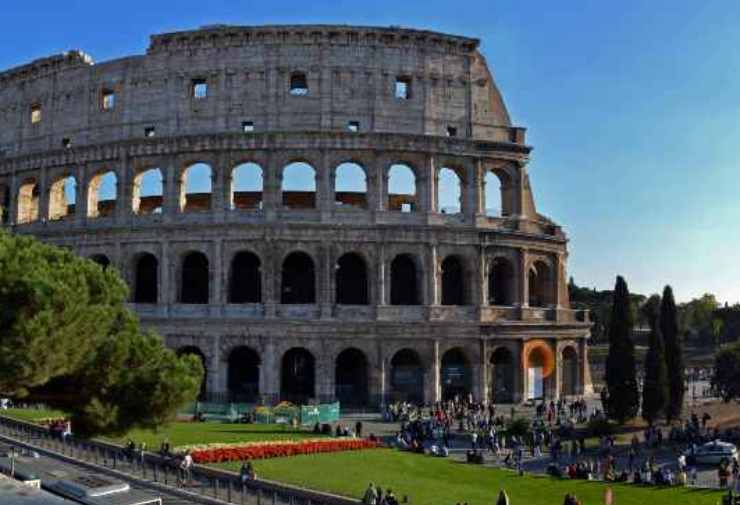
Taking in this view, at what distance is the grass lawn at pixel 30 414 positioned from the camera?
107ft

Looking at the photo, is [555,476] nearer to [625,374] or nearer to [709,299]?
[625,374]

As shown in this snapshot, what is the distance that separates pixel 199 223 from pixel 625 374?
21336 mm

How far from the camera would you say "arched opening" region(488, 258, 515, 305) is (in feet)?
140

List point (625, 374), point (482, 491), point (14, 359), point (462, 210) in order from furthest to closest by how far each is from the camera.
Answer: point (462, 210)
point (625, 374)
point (482, 491)
point (14, 359)

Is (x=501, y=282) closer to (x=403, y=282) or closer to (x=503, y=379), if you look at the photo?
(x=503, y=379)

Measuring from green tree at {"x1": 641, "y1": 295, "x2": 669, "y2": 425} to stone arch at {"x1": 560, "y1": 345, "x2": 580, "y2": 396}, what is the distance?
30.5 feet

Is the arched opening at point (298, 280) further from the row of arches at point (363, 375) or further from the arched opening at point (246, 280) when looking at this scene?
the row of arches at point (363, 375)

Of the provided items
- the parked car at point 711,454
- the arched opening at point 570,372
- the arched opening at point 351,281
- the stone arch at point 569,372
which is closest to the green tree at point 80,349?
the parked car at point 711,454

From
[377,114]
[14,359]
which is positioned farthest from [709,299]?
[14,359]

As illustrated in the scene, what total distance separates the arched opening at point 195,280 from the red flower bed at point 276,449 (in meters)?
16.7

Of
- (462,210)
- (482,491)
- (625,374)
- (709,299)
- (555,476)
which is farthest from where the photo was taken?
(709,299)

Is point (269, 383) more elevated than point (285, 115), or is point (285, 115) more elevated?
point (285, 115)

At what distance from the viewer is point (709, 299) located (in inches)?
4712

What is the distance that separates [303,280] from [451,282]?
7938 millimetres
